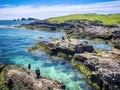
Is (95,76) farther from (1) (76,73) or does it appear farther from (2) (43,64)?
(2) (43,64)

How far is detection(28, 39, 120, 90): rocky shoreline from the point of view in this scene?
44656 millimetres

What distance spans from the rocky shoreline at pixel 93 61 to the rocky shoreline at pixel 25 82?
10.3 meters

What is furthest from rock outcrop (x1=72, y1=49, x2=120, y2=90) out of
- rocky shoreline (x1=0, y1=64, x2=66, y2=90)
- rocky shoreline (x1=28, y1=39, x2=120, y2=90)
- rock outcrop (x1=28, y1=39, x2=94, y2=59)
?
rock outcrop (x1=28, y1=39, x2=94, y2=59)

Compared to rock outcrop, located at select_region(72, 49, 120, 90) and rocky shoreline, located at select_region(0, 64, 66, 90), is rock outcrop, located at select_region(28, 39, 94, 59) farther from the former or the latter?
rocky shoreline, located at select_region(0, 64, 66, 90)

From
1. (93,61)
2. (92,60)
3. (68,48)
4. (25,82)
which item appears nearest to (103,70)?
(93,61)

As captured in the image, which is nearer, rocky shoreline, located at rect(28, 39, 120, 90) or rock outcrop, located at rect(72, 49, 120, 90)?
rock outcrop, located at rect(72, 49, 120, 90)

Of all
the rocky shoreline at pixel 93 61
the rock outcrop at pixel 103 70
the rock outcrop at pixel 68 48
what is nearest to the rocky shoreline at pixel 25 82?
the rock outcrop at pixel 103 70

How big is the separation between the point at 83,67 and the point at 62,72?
21.3 feet

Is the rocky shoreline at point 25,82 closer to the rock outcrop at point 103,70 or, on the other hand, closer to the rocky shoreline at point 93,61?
the rock outcrop at point 103,70

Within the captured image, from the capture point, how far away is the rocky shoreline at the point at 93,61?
44.7 meters

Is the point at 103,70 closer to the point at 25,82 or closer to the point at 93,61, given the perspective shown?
the point at 93,61

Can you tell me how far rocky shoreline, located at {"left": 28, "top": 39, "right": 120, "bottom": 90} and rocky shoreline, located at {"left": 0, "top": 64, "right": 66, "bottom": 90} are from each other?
10.3 meters

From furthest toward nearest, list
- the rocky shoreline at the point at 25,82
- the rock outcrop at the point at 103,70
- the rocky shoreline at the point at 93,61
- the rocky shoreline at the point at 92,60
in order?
the rocky shoreline at the point at 92,60, the rocky shoreline at the point at 93,61, the rock outcrop at the point at 103,70, the rocky shoreline at the point at 25,82

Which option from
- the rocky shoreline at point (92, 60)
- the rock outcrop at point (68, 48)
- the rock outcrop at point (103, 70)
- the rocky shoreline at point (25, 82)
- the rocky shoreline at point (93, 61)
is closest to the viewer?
the rocky shoreline at point (25, 82)
